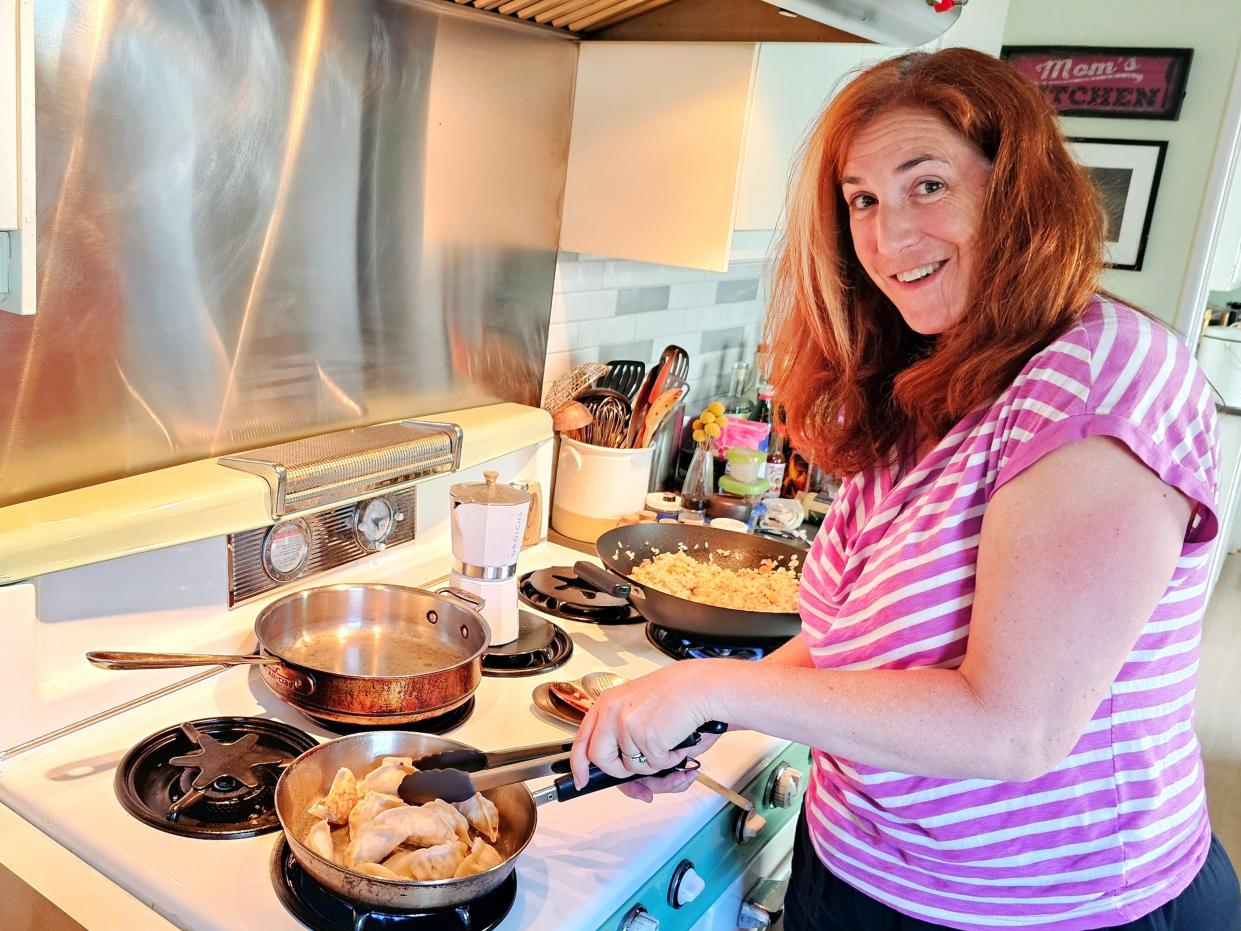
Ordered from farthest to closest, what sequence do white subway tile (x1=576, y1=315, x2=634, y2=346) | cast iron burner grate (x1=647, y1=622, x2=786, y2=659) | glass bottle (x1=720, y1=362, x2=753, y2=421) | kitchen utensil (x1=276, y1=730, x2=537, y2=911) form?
glass bottle (x1=720, y1=362, x2=753, y2=421), white subway tile (x1=576, y1=315, x2=634, y2=346), cast iron burner grate (x1=647, y1=622, x2=786, y2=659), kitchen utensil (x1=276, y1=730, x2=537, y2=911)

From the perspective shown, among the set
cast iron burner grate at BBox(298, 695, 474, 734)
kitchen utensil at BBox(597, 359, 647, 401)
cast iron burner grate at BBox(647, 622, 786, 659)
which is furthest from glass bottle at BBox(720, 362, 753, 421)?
cast iron burner grate at BBox(298, 695, 474, 734)

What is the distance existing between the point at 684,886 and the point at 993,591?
21.0 inches

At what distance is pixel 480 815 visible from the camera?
3.50 feet

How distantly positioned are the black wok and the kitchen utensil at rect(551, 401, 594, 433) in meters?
0.22

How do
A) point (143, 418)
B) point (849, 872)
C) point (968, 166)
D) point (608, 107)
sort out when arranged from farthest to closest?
point (608, 107)
point (143, 418)
point (849, 872)
point (968, 166)

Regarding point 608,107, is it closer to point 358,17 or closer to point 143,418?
point 358,17

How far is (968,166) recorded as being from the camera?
102cm

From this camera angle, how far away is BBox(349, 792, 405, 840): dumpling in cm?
102

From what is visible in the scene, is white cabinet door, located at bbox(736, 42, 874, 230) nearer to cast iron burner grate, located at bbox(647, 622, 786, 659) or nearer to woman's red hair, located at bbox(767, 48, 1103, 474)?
woman's red hair, located at bbox(767, 48, 1103, 474)

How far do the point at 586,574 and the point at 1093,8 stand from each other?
3217 mm

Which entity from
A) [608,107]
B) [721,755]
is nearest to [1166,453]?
[721,755]

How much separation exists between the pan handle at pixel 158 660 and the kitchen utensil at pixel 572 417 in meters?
0.82

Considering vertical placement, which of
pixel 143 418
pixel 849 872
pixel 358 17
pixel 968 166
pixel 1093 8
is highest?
Result: pixel 1093 8

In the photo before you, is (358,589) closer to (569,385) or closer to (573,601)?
(573,601)
